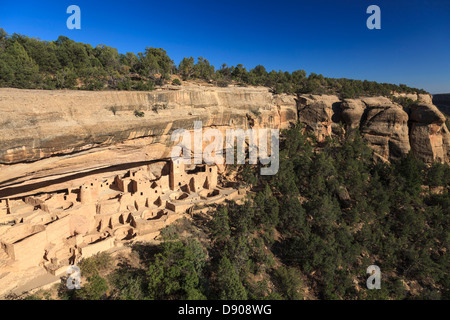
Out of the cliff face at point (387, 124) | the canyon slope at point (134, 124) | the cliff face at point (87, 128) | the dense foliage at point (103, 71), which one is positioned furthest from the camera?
the cliff face at point (387, 124)

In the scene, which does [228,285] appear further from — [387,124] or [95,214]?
[387,124]

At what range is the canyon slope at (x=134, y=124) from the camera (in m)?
12.0

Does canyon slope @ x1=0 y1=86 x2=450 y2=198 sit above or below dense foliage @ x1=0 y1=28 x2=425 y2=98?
below

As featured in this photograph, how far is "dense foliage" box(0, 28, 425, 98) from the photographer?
17.0m

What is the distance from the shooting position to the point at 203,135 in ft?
68.4

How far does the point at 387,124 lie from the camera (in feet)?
94.5

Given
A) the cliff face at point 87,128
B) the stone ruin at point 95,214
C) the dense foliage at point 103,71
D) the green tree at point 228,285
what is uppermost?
the dense foliage at point 103,71

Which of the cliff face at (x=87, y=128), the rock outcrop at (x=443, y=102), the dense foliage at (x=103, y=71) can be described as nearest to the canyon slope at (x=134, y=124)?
the cliff face at (x=87, y=128)

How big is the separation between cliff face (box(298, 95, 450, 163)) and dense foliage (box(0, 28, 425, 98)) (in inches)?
143

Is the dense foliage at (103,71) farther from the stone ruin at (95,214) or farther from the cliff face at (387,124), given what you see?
the stone ruin at (95,214)

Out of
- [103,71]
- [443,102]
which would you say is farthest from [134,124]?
[443,102]

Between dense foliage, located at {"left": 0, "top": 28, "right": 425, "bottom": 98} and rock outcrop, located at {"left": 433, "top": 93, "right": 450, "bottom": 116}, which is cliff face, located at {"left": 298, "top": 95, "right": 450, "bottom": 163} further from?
rock outcrop, located at {"left": 433, "top": 93, "right": 450, "bottom": 116}

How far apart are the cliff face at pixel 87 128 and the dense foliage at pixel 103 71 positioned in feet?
10.3

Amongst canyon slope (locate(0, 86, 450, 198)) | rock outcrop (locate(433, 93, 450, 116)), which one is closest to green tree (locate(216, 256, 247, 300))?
canyon slope (locate(0, 86, 450, 198))
